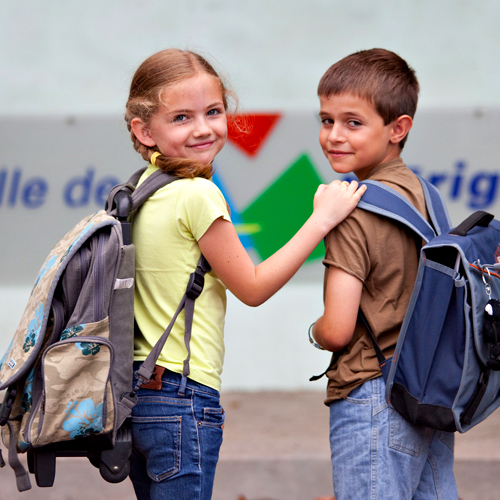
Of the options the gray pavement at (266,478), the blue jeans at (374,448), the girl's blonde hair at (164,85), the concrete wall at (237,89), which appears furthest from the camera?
the concrete wall at (237,89)

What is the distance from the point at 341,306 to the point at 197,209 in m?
0.44

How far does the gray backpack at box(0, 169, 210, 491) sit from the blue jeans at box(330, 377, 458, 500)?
1.48ft

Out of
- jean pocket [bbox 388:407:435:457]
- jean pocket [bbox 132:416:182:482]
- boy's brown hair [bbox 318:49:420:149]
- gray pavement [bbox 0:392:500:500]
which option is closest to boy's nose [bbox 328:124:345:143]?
boy's brown hair [bbox 318:49:420:149]

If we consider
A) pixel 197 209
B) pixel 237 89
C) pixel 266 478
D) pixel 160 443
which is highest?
pixel 237 89

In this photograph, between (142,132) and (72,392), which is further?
(142,132)

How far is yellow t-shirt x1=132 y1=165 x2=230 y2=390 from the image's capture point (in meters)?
1.62

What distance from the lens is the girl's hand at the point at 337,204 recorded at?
1.65m

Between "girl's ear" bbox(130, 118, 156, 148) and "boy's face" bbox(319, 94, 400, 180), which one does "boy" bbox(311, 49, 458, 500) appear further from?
"girl's ear" bbox(130, 118, 156, 148)

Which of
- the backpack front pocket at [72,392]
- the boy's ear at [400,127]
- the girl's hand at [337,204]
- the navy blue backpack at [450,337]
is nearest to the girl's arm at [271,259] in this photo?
the girl's hand at [337,204]

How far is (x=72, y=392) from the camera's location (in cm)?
151

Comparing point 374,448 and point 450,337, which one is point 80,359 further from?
point 450,337

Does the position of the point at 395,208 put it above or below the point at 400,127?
below

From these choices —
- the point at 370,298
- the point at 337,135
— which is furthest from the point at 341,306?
the point at 337,135

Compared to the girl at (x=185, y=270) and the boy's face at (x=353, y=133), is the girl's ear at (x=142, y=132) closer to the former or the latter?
the girl at (x=185, y=270)
